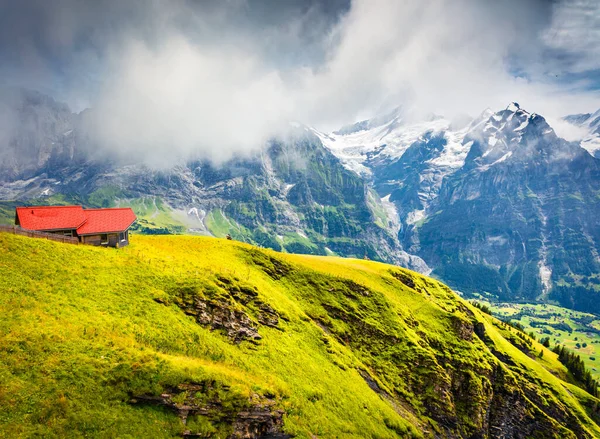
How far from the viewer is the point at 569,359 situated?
16975 centimetres

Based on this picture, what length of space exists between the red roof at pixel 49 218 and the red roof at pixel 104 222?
3.75 feet

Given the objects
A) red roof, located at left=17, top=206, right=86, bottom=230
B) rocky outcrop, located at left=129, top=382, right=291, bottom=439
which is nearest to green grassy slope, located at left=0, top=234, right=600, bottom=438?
rocky outcrop, located at left=129, top=382, right=291, bottom=439

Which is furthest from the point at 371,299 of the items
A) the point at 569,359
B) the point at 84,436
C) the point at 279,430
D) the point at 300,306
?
the point at 569,359

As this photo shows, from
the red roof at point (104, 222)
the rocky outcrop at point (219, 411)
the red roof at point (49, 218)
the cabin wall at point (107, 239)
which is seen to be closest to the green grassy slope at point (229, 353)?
the rocky outcrop at point (219, 411)

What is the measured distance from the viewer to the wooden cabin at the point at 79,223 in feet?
194

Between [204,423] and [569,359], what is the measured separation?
199550 millimetres

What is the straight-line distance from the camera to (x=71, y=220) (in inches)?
2415

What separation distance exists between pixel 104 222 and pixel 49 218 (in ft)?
27.6

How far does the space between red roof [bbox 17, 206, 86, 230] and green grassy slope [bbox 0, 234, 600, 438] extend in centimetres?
897

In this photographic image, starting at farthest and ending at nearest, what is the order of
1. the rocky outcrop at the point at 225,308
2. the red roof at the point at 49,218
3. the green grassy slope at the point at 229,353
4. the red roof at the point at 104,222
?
the red roof at the point at 104,222 < the red roof at the point at 49,218 < the rocky outcrop at the point at 225,308 < the green grassy slope at the point at 229,353

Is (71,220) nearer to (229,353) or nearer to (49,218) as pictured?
(49,218)

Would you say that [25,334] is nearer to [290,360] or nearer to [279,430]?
[279,430]

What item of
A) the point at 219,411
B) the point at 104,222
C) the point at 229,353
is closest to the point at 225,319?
the point at 229,353

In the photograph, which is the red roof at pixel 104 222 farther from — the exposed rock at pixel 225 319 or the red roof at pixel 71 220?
the exposed rock at pixel 225 319
